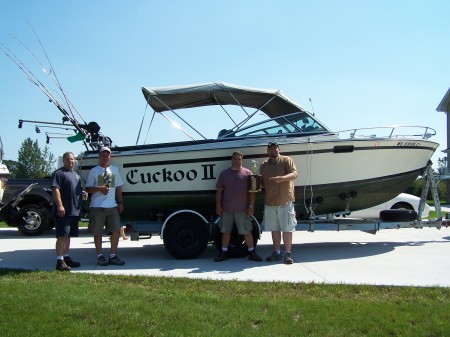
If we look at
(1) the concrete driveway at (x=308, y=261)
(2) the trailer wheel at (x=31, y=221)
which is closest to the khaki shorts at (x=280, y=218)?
(1) the concrete driveway at (x=308, y=261)

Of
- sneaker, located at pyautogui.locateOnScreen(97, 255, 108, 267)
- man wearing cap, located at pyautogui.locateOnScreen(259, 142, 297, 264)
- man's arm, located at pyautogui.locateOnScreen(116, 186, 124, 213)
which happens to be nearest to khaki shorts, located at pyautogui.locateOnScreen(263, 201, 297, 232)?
man wearing cap, located at pyautogui.locateOnScreen(259, 142, 297, 264)

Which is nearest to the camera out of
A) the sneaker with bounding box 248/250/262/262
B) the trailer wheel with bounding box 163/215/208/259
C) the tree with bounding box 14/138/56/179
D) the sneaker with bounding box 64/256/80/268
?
the sneaker with bounding box 64/256/80/268

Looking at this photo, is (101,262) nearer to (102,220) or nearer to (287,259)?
(102,220)

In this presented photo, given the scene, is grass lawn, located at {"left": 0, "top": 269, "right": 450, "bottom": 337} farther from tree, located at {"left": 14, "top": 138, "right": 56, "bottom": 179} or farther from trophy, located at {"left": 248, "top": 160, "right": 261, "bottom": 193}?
tree, located at {"left": 14, "top": 138, "right": 56, "bottom": 179}

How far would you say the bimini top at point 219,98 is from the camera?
8.02m

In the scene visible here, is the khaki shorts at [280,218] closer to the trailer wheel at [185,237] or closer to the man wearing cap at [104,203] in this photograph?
the trailer wheel at [185,237]

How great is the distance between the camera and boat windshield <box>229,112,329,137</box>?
7.95 meters

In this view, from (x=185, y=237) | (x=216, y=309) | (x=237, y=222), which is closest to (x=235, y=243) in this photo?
(x=237, y=222)

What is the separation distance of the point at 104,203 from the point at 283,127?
3337 mm

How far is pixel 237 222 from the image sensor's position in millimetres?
6867

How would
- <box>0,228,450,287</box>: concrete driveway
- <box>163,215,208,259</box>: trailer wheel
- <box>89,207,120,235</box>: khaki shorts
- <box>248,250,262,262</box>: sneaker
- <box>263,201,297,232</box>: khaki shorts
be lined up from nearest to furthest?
A: <box>0,228,450,287</box>: concrete driveway < <box>89,207,120,235</box>: khaki shorts < <box>263,201,297,232</box>: khaki shorts < <box>248,250,262,262</box>: sneaker < <box>163,215,208,259</box>: trailer wheel

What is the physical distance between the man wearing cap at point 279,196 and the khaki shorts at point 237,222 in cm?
29

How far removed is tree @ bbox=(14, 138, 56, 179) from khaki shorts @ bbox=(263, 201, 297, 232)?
140 feet

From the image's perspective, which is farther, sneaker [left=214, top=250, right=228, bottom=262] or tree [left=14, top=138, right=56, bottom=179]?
tree [left=14, top=138, right=56, bottom=179]
